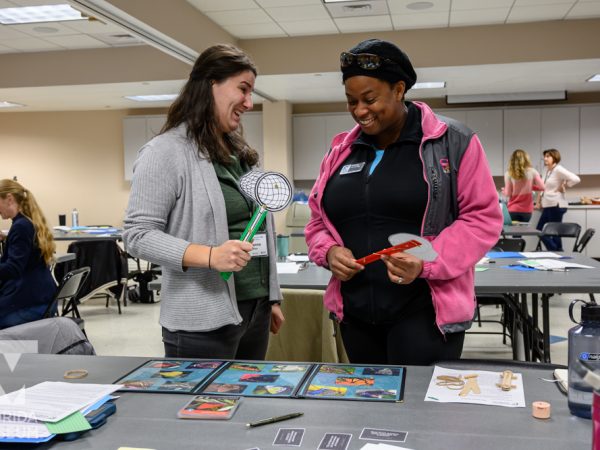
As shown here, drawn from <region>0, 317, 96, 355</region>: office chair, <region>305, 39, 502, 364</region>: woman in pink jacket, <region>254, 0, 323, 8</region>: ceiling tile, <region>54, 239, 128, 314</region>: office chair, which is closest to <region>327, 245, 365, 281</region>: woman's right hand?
<region>305, 39, 502, 364</region>: woman in pink jacket

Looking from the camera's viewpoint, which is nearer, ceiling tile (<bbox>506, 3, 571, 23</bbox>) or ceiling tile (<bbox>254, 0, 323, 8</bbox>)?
ceiling tile (<bbox>254, 0, 323, 8</bbox>)

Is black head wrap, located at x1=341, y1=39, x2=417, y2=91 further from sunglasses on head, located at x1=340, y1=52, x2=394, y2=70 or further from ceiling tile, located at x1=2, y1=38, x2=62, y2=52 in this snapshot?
ceiling tile, located at x1=2, y1=38, x2=62, y2=52

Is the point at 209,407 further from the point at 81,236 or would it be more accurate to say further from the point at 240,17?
the point at 240,17

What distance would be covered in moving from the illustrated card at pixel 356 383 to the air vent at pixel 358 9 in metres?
5.39

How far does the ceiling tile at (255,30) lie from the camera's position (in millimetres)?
7180

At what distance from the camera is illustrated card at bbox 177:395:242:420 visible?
1.25 m

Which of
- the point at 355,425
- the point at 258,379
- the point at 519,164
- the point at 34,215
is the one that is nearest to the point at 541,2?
the point at 519,164

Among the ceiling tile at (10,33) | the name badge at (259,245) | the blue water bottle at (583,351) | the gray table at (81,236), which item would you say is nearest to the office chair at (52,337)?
the name badge at (259,245)

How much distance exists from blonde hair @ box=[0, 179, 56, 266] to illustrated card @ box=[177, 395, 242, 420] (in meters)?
3.01

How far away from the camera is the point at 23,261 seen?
3.91 meters

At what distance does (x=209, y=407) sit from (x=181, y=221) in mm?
578

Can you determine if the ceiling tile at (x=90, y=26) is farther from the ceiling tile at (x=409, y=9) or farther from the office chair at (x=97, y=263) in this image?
the ceiling tile at (x=409, y=9)

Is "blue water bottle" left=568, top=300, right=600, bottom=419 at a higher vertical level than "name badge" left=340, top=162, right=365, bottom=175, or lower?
lower

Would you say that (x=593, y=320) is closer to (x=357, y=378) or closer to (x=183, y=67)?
(x=357, y=378)
